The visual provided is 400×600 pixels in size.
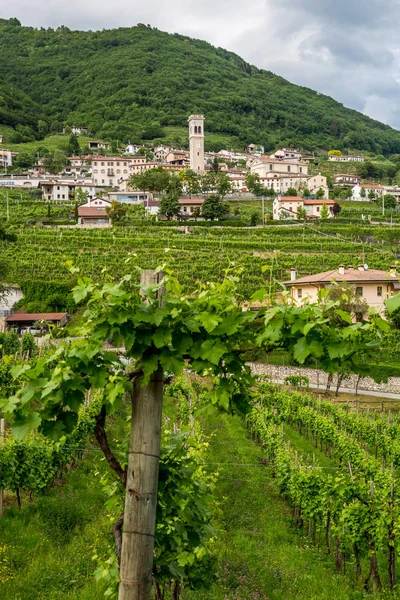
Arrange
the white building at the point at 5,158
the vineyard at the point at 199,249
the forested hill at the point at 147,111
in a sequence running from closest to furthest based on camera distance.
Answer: the vineyard at the point at 199,249, the white building at the point at 5,158, the forested hill at the point at 147,111

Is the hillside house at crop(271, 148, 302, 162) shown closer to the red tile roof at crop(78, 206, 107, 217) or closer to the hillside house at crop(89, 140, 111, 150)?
the hillside house at crop(89, 140, 111, 150)

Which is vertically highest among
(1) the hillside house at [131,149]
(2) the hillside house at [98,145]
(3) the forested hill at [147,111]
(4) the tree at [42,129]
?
(3) the forested hill at [147,111]

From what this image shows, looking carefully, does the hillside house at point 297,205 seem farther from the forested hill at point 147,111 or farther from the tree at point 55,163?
the forested hill at point 147,111

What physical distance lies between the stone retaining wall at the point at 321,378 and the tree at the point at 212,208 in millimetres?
38198

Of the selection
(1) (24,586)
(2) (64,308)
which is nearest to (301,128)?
(2) (64,308)

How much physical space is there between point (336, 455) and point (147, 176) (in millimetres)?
67740

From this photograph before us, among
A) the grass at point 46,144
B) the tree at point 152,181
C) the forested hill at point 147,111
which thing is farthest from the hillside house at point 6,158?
the forested hill at point 147,111

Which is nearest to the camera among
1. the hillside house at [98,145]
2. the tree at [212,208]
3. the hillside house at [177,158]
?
the tree at [212,208]

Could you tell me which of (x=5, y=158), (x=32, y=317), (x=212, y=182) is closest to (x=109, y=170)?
(x=5, y=158)

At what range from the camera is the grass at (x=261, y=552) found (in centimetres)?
727

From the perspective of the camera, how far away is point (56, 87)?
18962cm

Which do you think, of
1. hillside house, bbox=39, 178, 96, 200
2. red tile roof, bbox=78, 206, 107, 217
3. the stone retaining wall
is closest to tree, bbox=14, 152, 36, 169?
hillside house, bbox=39, 178, 96, 200

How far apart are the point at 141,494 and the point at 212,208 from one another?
64046mm

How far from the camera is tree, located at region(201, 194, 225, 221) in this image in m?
66.2
